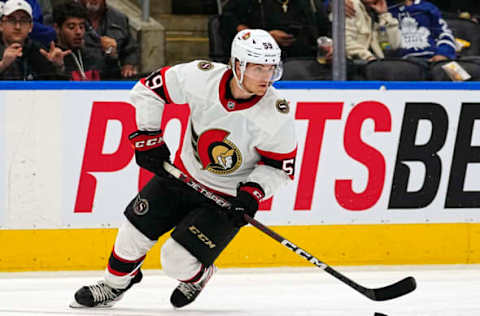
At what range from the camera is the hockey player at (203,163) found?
3496 millimetres

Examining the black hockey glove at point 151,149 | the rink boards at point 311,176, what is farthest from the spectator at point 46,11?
the black hockey glove at point 151,149

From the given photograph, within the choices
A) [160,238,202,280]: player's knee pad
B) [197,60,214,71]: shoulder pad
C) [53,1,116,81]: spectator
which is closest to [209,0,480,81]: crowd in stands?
[53,1,116,81]: spectator

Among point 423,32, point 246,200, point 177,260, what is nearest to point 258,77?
point 246,200

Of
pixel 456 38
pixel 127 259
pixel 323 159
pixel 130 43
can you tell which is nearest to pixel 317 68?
pixel 323 159

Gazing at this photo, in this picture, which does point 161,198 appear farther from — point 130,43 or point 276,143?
point 130,43

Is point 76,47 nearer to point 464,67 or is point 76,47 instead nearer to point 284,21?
point 284,21

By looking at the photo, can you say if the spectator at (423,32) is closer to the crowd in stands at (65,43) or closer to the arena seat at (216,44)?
the arena seat at (216,44)

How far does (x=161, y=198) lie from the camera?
3.58 meters

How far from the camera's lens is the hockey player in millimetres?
3496

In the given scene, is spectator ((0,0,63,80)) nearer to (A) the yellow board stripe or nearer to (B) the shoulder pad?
(A) the yellow board stripe

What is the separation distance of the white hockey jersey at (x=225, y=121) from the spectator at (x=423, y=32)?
92.0 inches

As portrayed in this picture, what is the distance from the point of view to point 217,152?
357 cm

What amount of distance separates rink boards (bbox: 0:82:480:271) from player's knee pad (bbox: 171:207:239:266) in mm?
1182

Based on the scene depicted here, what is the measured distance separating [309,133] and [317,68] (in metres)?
0.42
